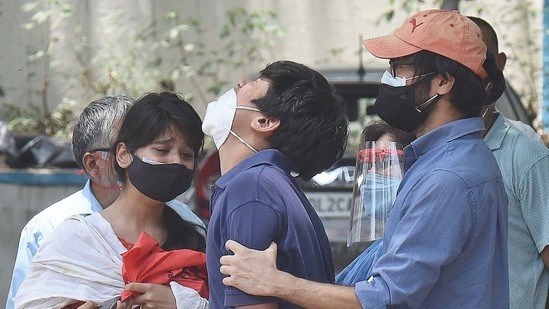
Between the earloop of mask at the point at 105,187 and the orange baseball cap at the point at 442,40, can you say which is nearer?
the orange baseball cap at the point at 442,40

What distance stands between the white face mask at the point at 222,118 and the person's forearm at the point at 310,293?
16.7 inches

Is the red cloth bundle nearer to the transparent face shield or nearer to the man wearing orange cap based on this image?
the transparent face shield

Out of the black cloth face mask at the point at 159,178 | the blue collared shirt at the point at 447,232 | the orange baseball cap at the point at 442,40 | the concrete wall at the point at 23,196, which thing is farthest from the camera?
the concrete wall at the point at 23,196

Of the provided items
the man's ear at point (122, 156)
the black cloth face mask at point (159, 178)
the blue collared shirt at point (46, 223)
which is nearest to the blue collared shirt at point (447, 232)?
the black cloth face mask at point (159, 178)

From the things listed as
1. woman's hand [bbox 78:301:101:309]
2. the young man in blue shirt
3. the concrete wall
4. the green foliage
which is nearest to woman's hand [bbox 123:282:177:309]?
woman's hand [bbox 78:301:101:309]

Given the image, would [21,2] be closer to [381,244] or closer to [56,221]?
[56,221]

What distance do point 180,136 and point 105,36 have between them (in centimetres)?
588

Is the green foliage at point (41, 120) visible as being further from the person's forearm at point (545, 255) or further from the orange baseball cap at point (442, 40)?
the orange baseball cap at point (442, 40)

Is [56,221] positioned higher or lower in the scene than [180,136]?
lower

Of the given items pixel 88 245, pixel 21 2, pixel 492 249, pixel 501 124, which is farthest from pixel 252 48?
pixel 492 249

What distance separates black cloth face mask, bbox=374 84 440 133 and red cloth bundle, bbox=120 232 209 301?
2.64 ft

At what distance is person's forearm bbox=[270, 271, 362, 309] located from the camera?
2.70 metres

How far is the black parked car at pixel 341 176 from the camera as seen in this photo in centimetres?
599

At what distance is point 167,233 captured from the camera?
357 centimetres
